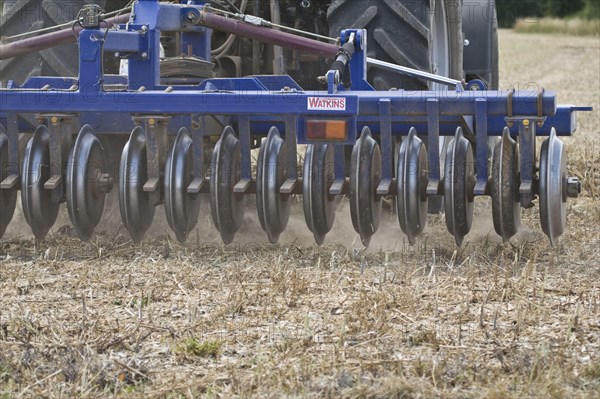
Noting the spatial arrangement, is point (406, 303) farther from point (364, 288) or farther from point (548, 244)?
point (548, 244)

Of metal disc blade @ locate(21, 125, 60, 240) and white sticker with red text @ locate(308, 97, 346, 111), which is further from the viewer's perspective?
metal disc blade @ locate(21, 125, 60, 240)

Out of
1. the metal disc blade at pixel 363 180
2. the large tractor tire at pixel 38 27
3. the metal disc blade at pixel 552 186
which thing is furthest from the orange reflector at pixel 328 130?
the large tractor tire at pixel 38 27

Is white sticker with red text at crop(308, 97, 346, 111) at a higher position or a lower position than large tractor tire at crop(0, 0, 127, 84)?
lower

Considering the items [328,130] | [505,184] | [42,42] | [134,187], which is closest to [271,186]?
[328,130]

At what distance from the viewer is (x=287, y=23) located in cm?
582

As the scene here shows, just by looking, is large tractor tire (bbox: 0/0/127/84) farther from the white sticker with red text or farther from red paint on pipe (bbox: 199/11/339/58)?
the white sticker with red text

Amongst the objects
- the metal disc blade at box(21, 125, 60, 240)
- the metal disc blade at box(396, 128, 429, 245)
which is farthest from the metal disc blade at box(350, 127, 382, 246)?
the metal disc blade at box(21, 125, 60, 240)

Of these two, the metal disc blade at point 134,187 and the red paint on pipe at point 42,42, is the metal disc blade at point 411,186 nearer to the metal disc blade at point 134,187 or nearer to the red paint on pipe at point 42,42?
the metal disc blade at point 134,187

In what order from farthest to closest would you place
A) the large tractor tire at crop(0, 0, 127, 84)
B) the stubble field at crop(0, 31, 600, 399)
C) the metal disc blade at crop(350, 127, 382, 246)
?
1. the large tractor tire at crop(0, 0, 127, 84)
2. the metal disc blade at crop(350, 127, 382, 246)
3. the stubble field at crop(0, 31, 600, 399)

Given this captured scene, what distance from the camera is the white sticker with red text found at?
4445 millimetres

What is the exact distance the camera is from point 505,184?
14.8ft

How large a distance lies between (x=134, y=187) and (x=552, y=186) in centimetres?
162

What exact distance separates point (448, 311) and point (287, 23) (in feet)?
8.27

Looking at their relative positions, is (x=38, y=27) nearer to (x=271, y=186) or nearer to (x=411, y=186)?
(x=271, y=186)
